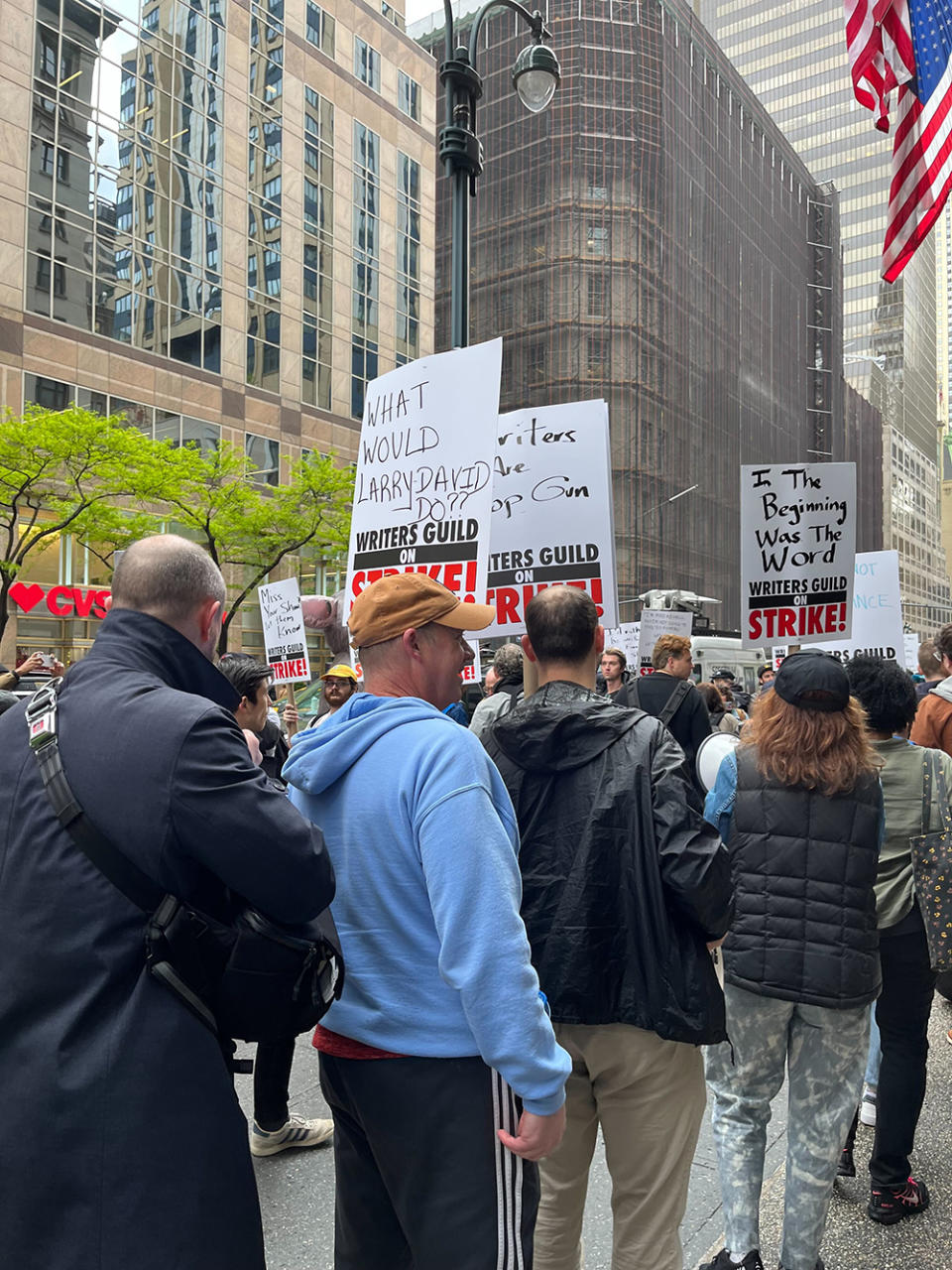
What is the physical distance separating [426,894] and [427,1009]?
220mm

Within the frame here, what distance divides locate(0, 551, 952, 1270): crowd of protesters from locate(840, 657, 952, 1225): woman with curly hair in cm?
51

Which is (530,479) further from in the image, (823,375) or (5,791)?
(823,375)

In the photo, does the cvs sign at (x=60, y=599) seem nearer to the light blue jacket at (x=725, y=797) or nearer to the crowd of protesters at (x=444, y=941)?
the light blue jacket at (x=725, y=797)

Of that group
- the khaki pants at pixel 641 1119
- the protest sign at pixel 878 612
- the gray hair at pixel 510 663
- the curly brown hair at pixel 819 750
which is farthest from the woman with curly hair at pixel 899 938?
the protest sign at pixel 878 612

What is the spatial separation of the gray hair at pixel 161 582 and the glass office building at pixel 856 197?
107945 millimetres

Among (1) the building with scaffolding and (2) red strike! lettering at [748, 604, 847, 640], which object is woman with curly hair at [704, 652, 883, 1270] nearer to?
(2) red strike! lettering at [748, 604, 847, 640]

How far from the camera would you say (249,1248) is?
1.86 m

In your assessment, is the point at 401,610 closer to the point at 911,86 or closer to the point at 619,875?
the point at 619,875

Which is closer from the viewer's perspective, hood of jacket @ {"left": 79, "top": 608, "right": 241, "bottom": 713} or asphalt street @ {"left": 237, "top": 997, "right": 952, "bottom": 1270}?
hood of jacket @ {"left": 79, "top": 608, "right": 241, "bottom": 713}

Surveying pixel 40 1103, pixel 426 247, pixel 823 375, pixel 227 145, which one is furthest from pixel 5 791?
→ pixel 823 375

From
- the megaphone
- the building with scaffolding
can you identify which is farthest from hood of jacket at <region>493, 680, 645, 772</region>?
the building with scaffolding

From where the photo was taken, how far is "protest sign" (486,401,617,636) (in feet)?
17.7

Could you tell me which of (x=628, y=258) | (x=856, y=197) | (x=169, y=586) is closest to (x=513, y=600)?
(x=169, y=586)

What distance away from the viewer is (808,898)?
3070 mm
